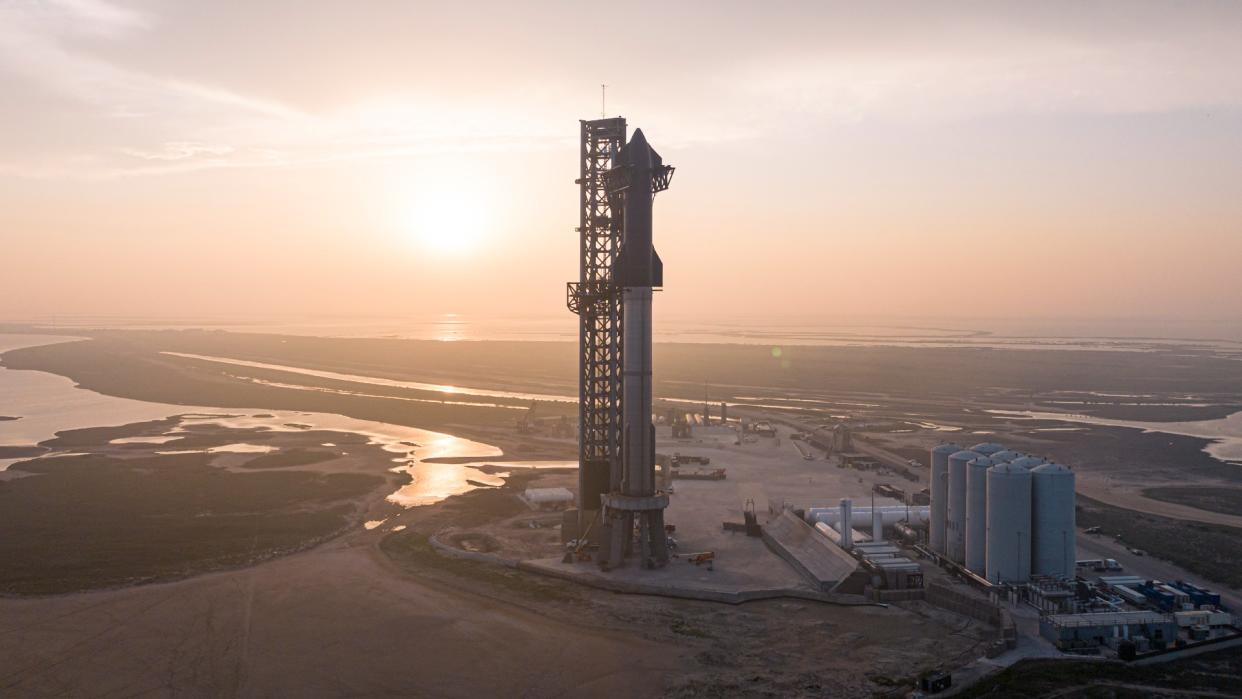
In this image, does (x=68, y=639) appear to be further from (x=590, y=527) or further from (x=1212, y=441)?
(x=1212, y=441)

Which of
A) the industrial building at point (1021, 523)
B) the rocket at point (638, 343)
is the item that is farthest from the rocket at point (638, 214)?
the industrial building at point (1021, 523)

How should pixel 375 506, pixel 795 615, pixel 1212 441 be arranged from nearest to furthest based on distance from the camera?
1. pixel 795 615
2. pixel 375 506
3. pixel 1212 441

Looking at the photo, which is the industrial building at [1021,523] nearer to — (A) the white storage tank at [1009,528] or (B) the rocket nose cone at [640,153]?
(A) the white storage tank at [1009,528]

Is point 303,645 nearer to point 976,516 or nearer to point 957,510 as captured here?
point 976,516

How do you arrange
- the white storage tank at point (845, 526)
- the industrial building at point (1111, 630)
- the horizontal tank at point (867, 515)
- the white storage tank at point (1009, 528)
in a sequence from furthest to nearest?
the horizontal tank at point (867, 515) < the white storage tank at point (845, 526) < the white storage tank at point (1009, 528) < the industrial building at point (1111, 630)

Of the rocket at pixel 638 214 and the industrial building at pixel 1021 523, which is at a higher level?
the rocket at pixel 638 214

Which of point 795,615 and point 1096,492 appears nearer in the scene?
point 795,615

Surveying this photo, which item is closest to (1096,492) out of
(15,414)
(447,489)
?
(447,489)

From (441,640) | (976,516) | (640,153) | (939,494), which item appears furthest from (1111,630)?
(640,153)
